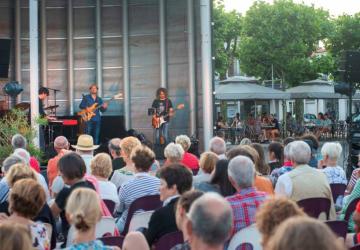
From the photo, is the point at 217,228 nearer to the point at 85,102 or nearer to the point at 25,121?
the point at 25,121

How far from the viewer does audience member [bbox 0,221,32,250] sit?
2.46 metres

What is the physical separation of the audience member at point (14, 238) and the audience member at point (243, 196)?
186 centimetres

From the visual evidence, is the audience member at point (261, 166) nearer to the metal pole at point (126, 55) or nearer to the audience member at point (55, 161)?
the audience member at point (55, 161)

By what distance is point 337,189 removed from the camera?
623 centimetres

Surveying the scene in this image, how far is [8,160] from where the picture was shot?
5.69 meters

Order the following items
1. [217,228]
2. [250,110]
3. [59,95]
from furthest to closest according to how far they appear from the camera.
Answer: [250,110]
[59,95]
[217,228]

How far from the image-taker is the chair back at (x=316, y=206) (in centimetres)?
508

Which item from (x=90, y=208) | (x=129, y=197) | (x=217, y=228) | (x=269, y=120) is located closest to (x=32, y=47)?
(x=129, y=197)

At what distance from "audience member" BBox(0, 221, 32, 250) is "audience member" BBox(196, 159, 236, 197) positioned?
8.20 ft

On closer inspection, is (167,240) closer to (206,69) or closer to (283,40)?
(206,69)

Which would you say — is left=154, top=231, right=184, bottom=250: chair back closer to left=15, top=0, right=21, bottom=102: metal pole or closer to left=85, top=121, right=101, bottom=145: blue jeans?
left=85, top=121, right=101, bottom=145: blue jeans

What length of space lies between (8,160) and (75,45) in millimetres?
10428

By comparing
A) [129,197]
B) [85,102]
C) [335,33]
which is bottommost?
[129,197]

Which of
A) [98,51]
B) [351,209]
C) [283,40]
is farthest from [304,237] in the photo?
[283,40]
